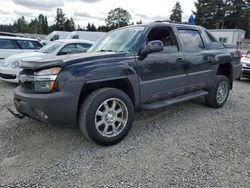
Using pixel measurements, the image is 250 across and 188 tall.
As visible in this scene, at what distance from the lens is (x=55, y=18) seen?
272 feet

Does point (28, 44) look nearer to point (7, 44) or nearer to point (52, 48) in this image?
point (7, 44)

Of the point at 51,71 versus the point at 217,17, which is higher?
the point at 217,17

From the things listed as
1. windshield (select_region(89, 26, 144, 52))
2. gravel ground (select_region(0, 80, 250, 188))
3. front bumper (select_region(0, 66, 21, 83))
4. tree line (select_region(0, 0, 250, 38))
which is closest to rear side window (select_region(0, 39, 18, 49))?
front bumper (select_region(0, 66, 21, 83))

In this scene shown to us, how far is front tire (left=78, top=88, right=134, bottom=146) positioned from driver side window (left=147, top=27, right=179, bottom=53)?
51.0 inches

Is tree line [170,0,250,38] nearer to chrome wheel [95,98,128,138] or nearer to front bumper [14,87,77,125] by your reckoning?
chrome wheel [95,98,128,138]

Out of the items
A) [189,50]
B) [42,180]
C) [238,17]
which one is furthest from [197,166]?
[238,17]

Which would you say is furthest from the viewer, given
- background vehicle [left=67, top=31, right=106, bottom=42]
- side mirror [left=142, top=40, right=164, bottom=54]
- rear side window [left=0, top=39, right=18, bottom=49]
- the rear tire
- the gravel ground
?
background vehicle [left=67, top=31, right=106, bottom=42]

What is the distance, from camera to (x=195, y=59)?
446 centimetres

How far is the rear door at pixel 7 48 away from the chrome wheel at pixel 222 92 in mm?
7307

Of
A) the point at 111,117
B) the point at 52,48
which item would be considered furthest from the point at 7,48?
the point at 111,117

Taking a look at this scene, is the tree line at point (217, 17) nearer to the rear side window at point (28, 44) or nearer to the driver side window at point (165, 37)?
the rear side window at point (28, 44)

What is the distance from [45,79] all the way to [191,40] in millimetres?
3092

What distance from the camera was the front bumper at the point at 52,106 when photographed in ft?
9.27

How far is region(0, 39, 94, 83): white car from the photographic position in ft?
22.6
